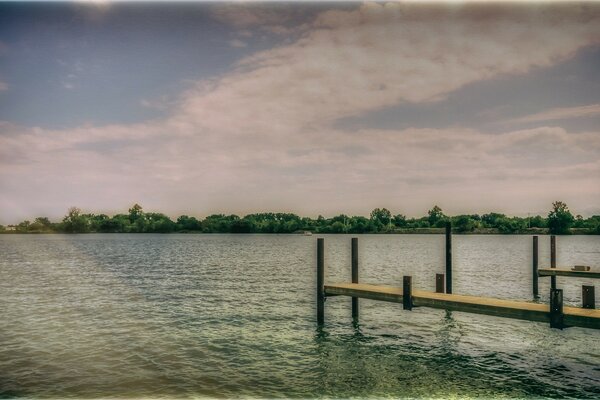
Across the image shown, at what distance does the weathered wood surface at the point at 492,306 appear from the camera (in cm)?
1334

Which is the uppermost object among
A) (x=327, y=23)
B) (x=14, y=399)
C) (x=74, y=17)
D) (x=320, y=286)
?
(x=327, y=23)

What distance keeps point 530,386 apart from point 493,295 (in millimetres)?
18206

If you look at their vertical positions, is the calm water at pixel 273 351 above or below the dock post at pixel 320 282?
below

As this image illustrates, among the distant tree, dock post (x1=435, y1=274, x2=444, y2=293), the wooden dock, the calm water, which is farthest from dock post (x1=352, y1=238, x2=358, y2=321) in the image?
the distant tree

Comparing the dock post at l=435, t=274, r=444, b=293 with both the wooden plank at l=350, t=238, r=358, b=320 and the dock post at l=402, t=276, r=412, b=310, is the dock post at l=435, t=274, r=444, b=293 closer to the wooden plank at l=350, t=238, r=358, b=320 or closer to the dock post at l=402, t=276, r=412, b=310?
the dock post at l=402, t=276, r=412, b=310

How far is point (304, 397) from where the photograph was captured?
1298 cm

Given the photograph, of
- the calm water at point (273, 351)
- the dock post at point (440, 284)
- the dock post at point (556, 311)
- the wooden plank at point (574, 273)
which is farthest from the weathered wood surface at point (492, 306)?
the wooden plank at point (574, 273)

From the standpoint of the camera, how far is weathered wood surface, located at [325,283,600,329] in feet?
43.8

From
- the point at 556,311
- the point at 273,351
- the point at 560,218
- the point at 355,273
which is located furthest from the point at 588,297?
the point at 560,218

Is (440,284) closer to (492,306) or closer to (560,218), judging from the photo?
(492,306)

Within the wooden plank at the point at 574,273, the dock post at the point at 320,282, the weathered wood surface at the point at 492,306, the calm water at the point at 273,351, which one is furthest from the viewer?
the wooden plank at the point at 574,273

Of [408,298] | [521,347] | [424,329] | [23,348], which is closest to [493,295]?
[424,329]

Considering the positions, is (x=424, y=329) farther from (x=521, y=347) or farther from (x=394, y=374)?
(x=394, y=374)

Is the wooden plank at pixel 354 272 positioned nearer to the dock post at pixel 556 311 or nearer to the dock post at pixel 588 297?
the dock post at pixel 588 297
